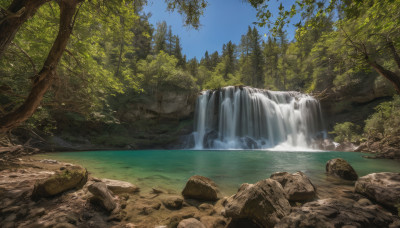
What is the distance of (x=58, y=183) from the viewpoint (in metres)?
2.91

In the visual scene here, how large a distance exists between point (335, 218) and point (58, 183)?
425cm

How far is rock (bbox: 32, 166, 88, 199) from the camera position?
2.72 meters

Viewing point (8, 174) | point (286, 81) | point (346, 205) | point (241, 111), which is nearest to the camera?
point (346, 205)

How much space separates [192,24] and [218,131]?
732 inches

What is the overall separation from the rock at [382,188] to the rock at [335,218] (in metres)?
1.26

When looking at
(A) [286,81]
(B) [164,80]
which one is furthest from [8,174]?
(A) [286,81]

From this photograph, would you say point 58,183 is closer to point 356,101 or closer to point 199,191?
point 199,191

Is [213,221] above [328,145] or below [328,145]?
below

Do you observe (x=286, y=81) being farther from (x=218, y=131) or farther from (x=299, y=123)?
(x=218, y=131)

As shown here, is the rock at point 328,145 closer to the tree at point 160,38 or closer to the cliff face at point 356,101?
the cliff face at point 356,101

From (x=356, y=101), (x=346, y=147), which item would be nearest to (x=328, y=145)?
(x=346, y=147)

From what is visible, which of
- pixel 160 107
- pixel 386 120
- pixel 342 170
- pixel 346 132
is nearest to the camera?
pixel 342 170

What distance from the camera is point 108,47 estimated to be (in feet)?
72.4

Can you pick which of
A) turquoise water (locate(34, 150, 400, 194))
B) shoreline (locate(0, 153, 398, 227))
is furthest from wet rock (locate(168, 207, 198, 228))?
turquoise water (locate(34, 150, 400, 194))
